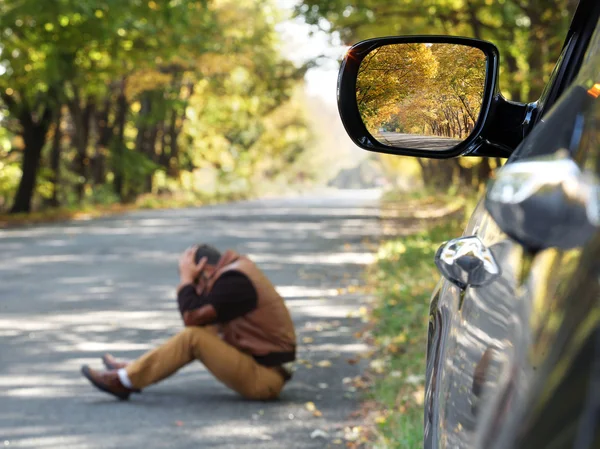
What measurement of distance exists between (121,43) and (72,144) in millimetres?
12476

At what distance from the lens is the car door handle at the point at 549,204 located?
102 cm

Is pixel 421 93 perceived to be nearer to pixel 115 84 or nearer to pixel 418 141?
pixel 418 141

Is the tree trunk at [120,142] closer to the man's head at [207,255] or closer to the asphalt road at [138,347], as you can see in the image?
the asphalt road at [138,347]

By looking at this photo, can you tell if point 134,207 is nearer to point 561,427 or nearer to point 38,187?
point 38,187

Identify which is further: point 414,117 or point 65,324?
point 65,324

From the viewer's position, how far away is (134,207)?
39750mm

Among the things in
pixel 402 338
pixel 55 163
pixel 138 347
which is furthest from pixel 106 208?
pixel 402 338

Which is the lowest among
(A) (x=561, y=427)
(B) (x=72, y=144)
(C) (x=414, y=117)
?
(B) (x=72, y=144)

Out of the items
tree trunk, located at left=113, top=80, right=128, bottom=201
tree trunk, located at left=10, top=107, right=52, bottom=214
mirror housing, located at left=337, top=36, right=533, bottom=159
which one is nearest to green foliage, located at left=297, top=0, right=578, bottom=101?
tree trunk, located at left=10, top=107, right=52, bottom=214

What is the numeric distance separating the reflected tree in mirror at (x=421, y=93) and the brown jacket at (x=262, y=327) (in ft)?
14.7

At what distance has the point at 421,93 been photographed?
2.15 m

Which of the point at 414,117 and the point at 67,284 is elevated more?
the point at 414,117

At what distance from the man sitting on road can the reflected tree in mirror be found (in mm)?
4412

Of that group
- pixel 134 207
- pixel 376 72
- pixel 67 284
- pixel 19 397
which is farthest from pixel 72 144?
pixel 376 72
